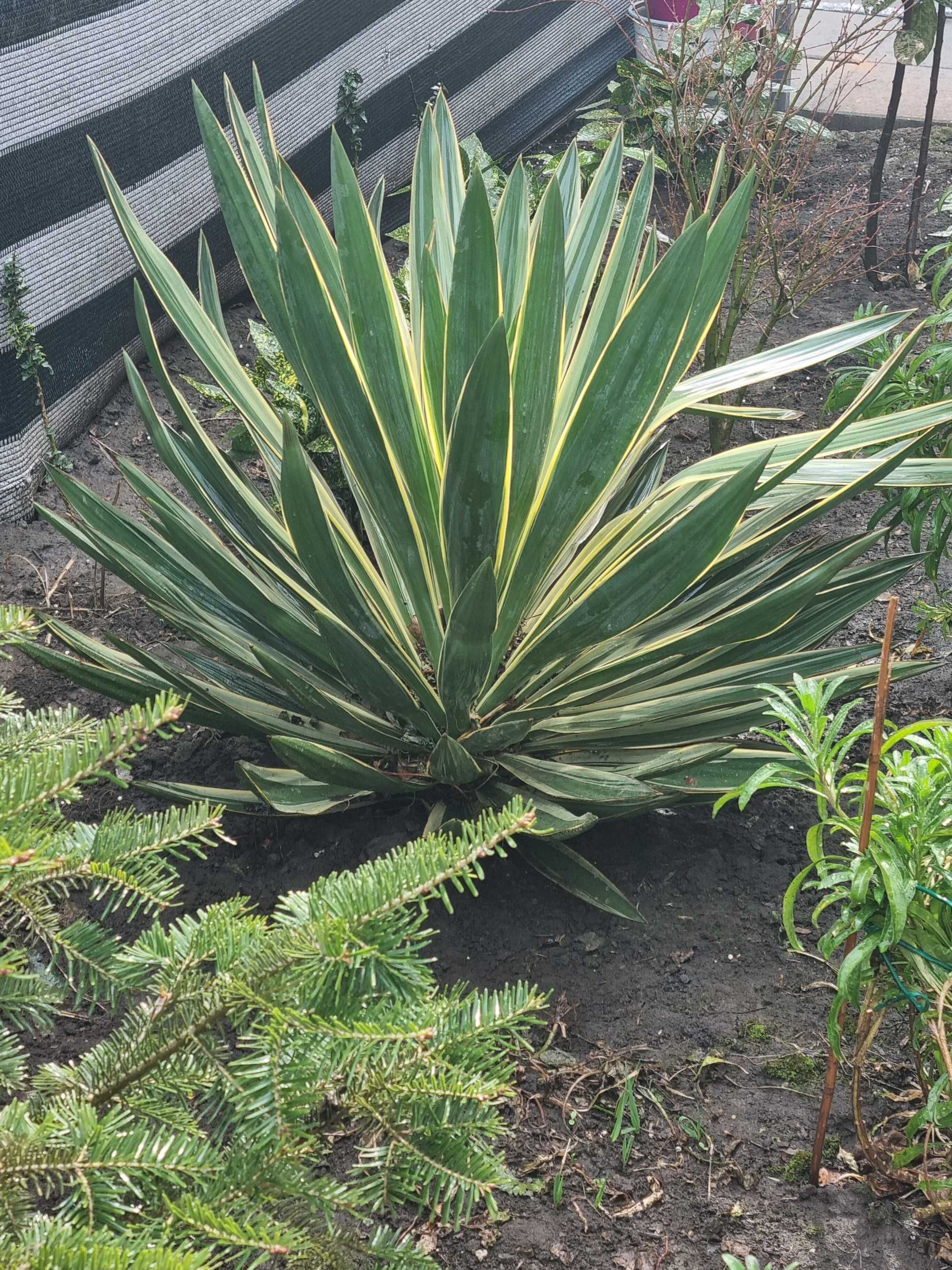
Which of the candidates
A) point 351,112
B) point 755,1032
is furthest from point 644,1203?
point 351,112

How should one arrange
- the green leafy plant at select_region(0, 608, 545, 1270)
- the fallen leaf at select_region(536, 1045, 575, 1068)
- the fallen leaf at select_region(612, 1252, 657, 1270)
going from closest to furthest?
the green leafy plant at select_region(0, 608, 545, 1270), the fallen leaf at select_region(612, 1252, 657, 1270), the fallen leaf at select_region(536, 1045, 575, 1068)

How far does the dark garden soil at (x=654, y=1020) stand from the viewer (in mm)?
1415

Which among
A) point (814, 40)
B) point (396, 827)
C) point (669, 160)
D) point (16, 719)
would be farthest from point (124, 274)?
point (814, 40)

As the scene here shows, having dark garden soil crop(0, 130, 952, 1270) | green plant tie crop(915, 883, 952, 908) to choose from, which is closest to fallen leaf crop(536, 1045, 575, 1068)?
dark garden soil crop(0, 130, 952, 1270)

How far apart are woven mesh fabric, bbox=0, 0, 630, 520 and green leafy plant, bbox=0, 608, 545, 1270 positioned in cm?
198

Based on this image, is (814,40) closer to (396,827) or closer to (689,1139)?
(396,827)

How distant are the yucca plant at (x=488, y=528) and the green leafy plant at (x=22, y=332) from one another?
582 millimetres

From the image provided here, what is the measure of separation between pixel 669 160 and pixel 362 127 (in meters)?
1.57

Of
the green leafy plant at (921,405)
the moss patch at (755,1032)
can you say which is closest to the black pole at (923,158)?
the green leafy plant at (921,405)

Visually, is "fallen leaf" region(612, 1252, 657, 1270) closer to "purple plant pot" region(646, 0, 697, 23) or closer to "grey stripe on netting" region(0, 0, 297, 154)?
"grey stripe on netting" region(0, 0, 297, 154)

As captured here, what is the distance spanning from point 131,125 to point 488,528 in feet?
5.95

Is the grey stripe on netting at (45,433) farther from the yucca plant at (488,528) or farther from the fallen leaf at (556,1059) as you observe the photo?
the fallen leaf at (556,1059)

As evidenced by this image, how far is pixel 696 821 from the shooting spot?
6.86 feet

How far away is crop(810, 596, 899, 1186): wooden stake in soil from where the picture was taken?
47.8 inches
